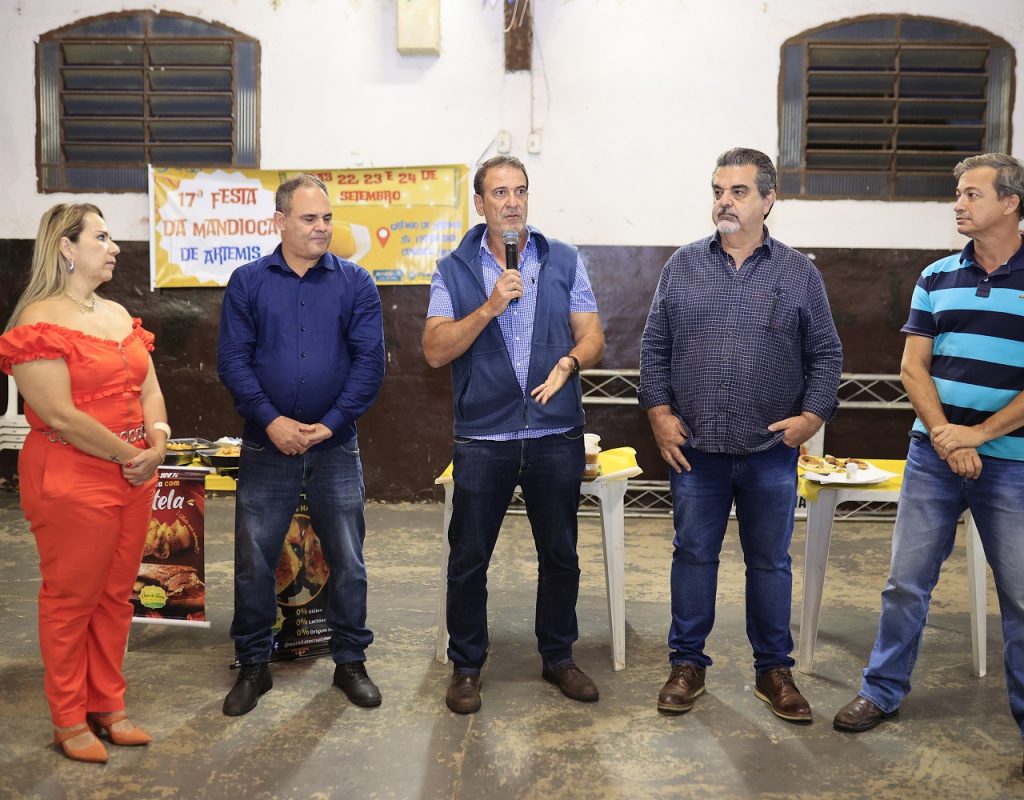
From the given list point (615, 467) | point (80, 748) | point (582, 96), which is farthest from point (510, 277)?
point (582, 96)

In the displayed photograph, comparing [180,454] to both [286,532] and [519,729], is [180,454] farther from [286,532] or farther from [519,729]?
[519,729]

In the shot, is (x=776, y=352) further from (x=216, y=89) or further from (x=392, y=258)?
(x=216, y=89)

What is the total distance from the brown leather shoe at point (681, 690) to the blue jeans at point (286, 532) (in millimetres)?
1079

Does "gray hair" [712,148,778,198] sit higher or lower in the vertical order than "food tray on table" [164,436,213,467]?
higher

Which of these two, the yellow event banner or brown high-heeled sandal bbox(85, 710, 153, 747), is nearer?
brown high-heeled sandal bbox(85, 710, 153, 747)

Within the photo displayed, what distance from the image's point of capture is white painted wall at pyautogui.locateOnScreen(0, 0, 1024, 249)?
20.0ft

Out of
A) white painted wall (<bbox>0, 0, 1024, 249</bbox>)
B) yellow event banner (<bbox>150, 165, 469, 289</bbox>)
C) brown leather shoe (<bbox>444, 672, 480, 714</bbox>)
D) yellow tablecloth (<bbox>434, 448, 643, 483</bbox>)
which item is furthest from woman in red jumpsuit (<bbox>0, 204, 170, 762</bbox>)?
white painted wall (<bbox>0, 0, 1024, 249</bbox>)

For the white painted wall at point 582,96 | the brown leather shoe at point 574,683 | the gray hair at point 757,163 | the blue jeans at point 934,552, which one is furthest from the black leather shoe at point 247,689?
the white painted wall at point 582,96

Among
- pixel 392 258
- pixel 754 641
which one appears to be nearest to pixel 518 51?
pixel 392 258

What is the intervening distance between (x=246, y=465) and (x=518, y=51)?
12.6 feet

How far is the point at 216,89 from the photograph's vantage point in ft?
20.7

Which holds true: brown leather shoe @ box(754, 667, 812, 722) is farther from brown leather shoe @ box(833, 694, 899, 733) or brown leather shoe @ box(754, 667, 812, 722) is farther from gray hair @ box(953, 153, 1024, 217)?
gray hair @ box(953, 153, 1024, 217)

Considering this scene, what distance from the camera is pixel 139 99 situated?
6395mm

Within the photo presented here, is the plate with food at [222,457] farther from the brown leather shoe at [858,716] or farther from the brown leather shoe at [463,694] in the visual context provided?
the brown leather shoe at [858,716]
